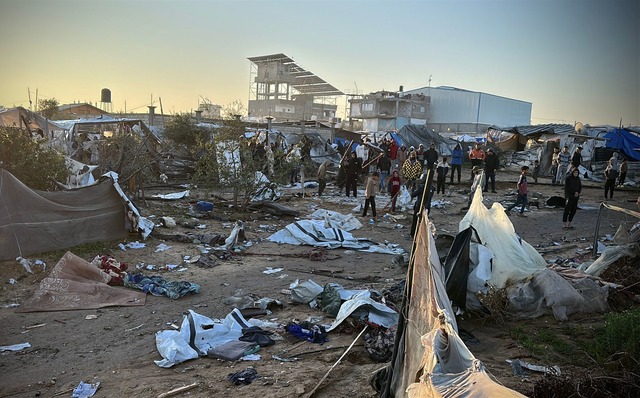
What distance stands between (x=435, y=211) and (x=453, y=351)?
11757mm

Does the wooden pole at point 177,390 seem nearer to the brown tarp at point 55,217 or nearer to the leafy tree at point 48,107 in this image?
the brown tarp at point 55,217

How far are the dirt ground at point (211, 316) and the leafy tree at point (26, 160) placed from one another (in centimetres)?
169

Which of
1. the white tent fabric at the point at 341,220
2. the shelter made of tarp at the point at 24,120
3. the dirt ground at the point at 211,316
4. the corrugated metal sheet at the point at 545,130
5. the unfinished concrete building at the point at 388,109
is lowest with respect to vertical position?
the dirt ground at the point at 211,316

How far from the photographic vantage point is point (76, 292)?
641cm

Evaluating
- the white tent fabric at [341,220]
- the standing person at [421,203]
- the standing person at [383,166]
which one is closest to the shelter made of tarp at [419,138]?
the standing person at [383,166]

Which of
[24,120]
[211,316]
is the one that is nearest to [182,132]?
[24,120]

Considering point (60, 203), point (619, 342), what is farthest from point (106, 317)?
point (619, 342)

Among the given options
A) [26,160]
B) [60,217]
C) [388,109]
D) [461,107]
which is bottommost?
[60,217]

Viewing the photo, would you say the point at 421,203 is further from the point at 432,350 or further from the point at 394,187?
the point at 394,187

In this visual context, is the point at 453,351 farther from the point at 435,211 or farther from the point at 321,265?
the point at 435,211

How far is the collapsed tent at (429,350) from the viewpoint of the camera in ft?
7.17

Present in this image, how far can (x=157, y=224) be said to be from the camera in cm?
1059

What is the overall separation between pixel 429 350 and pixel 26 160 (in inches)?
329

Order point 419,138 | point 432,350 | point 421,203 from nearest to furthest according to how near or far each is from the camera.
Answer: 1. point 432,350
2. point 421,203
3. point 419,138
